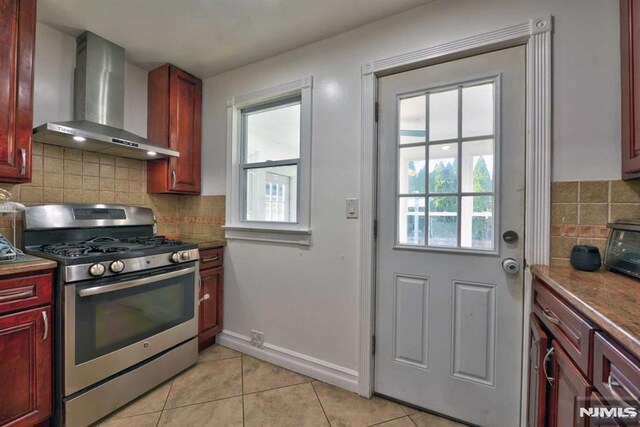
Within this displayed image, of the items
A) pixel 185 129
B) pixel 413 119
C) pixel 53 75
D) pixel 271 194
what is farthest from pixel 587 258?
pixel 53 75

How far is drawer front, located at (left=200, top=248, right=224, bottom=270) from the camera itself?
217 cm

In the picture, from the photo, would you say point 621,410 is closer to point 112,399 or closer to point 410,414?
point 410,414

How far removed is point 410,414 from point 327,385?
1.75 ft

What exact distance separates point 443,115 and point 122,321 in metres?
2.18

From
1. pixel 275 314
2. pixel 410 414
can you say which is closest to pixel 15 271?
pixel 275 314

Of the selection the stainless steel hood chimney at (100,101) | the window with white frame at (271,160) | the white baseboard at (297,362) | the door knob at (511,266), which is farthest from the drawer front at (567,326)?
the stainless steel hood chimney at (100,101)

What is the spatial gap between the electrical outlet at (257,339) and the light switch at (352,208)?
1.20 metres

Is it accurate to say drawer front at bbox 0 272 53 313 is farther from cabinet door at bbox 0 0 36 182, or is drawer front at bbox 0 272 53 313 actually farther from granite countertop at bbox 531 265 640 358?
granite countertop at bbox 531 265 640 358

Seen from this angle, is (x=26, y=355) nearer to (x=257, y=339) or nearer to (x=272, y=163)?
(x=257, y=339)

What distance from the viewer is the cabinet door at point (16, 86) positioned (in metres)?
1.40

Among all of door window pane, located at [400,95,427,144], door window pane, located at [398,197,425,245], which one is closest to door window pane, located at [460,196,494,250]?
door window pane, located at [398,197,425,245]

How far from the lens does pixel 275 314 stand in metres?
2.09

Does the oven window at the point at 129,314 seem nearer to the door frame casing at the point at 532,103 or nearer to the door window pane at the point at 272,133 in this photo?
the door window pane at the point at 272,133

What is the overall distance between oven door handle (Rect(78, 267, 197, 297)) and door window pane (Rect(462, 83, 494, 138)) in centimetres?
196
